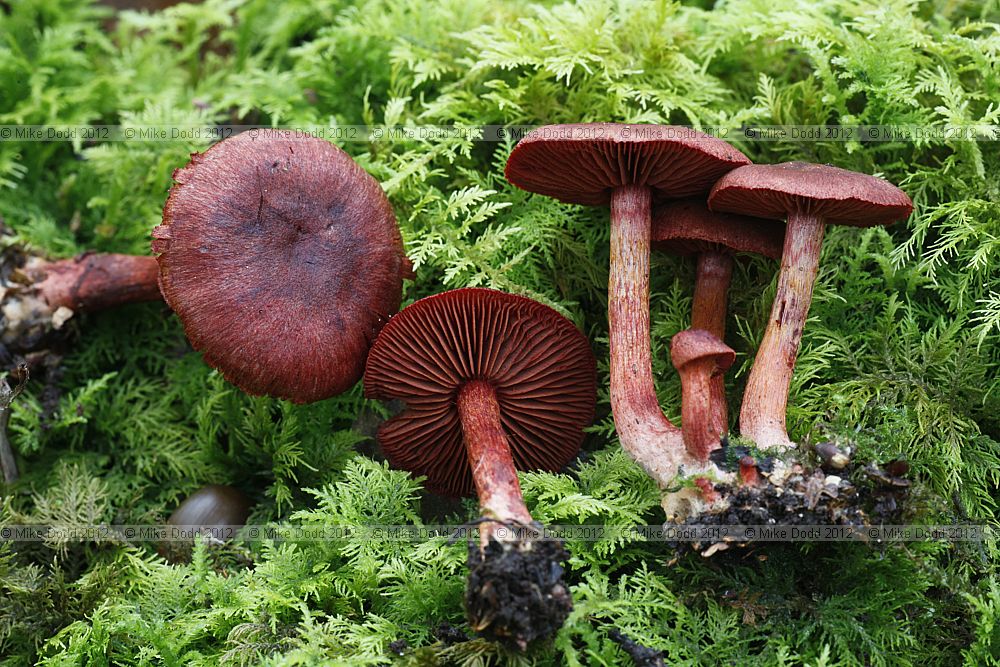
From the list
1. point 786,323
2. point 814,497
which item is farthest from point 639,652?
point 786,323

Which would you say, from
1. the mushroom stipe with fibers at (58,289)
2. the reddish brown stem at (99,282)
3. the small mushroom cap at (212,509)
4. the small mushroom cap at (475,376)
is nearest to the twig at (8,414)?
the mushroom stipe with fibers at (58,289)

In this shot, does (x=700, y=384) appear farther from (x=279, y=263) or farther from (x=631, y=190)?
(x=279, y=263)

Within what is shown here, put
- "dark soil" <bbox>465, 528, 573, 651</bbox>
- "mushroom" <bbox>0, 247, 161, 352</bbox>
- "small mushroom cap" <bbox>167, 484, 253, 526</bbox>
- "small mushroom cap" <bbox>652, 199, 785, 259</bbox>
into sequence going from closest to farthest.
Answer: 1. "dark soil" <bbox>465, 528, 573, 651</bbox>
2. "small mushroom cap" <bbox>652, 199, 785, 259</bbox>
3. "small mushroom cap" <bbox>167, 484, 253, 526</bbox>
4. "mushroom" <bbox>0, 247, 161, 352</bbox>

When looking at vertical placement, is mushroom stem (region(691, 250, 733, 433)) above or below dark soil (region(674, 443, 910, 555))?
above

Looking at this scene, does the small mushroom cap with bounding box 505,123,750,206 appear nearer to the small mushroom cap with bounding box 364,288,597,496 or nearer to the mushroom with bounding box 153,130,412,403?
the small mushroom cap with bounding box 364,288,597,496

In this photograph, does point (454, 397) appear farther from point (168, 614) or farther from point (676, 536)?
point (168, 614)

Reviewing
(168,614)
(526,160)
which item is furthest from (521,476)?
(168,614)

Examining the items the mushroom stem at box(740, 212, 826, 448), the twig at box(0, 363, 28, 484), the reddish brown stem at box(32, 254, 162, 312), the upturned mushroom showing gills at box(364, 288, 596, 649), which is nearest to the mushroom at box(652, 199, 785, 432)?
the mushroom stem at box(740, 212, 826, 448)
